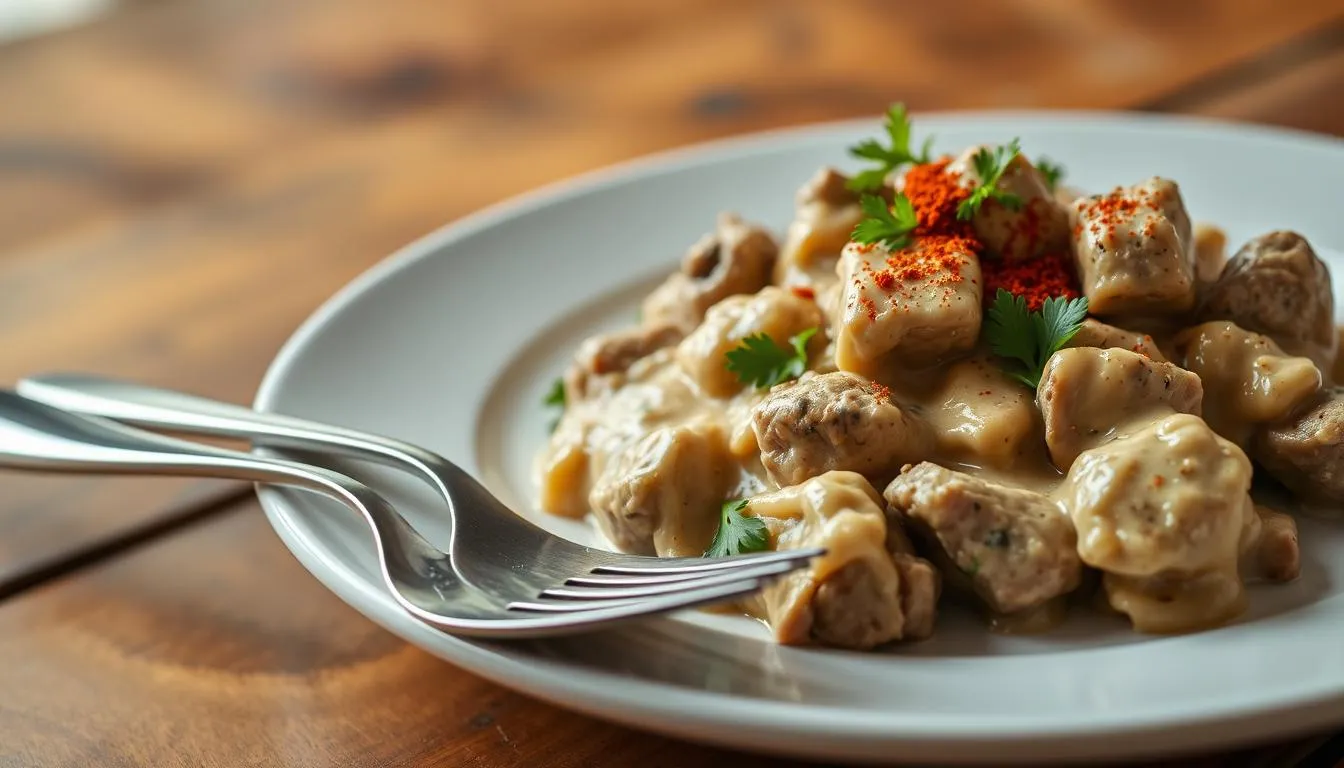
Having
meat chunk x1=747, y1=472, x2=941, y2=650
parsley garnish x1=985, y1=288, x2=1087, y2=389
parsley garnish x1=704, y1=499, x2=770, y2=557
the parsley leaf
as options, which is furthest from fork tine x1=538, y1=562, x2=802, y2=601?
the parsley leaf

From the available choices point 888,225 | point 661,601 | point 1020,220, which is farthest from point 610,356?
point 661,601

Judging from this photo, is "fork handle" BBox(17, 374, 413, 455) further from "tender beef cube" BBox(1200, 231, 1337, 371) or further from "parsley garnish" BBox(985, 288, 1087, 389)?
"tender beef cube" BBox(1200, 231, 1337, 371)

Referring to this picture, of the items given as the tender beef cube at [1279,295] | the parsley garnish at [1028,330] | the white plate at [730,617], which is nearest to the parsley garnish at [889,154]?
the parsley garnish at [1028,330]

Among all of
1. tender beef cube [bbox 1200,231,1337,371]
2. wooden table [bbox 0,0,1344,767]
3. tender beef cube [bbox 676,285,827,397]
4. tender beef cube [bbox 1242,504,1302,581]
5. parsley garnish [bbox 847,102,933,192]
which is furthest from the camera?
parsley garnish [bbox 847,102,933,192]

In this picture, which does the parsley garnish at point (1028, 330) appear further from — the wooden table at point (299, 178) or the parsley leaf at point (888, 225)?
the wooden table at point (299, 178)

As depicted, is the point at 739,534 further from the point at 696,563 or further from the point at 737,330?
the point at 737,330

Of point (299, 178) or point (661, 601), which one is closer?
point (661, 601)

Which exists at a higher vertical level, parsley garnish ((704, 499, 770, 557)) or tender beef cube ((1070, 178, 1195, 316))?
tender beef cube ((1070, 178, 1195, 316))
